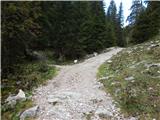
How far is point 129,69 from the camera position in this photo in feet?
79.6

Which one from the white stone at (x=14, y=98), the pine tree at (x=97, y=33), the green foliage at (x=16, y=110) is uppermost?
the pine tree at (x=97, y=33)

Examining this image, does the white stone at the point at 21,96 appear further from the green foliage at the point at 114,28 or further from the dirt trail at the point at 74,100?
the green foliage at the point at 114,28

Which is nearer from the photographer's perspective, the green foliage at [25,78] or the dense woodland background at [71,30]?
the green foliage at [25,78]

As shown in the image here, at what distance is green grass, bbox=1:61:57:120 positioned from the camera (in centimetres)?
1861

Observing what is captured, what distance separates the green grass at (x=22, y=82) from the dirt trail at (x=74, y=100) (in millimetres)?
727

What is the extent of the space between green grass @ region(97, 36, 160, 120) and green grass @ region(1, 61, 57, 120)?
14.5 ft

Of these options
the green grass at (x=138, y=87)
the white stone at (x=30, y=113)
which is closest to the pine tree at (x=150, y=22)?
the green grass at (x=138, y=87)

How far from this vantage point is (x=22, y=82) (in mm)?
23672

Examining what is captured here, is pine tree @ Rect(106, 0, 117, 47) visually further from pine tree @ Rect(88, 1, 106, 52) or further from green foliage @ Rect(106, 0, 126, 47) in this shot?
pine tree @ Rect(88, 1, 106, 52)

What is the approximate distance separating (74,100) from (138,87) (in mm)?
3733

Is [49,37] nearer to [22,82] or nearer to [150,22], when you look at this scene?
[150,22]

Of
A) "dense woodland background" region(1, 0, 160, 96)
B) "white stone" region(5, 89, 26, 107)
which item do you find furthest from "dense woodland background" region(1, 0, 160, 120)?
"white stone" region(5, 89, 26, 107)

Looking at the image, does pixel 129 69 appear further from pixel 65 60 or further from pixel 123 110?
pixel 65 60

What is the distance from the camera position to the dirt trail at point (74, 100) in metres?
16.8
